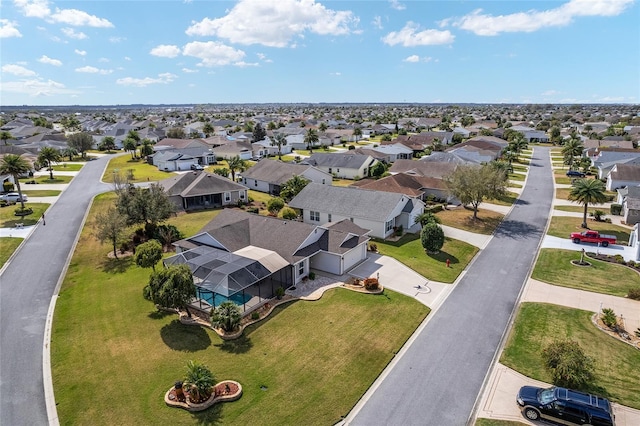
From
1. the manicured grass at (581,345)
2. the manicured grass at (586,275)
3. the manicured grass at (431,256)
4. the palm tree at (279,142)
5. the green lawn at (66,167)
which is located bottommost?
the manicured grass at (586,275)

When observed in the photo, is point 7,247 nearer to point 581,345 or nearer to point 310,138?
point 581,345

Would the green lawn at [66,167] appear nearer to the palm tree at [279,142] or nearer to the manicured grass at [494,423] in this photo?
the palm tree at [279,142]

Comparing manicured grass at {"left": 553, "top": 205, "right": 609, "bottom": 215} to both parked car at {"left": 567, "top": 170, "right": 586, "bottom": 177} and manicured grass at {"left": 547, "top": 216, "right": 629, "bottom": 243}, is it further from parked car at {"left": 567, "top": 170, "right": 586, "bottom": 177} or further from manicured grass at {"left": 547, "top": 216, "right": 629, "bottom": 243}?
parked car at {"left": 567, "top": 170, "right": 586, "bottom": 177}

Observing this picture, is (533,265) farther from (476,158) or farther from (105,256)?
(476,158)

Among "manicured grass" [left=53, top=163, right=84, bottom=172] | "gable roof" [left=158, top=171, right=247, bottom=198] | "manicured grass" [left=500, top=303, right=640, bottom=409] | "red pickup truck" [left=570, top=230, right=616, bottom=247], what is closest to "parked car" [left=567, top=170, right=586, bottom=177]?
"red pickup truck" [left=570, top=230, right=616, bottom=247]

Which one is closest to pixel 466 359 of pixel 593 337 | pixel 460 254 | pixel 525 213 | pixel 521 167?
pixel 593 337

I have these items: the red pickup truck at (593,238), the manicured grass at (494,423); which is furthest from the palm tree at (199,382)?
the red pickup truck at (593,238)
